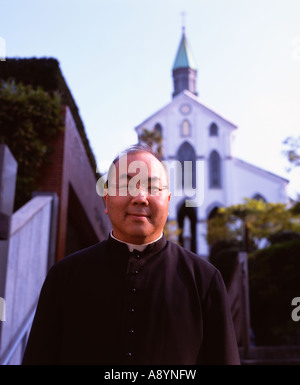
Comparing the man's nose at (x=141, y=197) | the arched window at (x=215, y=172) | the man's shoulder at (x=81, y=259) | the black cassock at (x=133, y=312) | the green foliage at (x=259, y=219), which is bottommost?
the black cassock at (x=133, y=312)

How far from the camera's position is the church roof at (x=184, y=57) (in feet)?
176

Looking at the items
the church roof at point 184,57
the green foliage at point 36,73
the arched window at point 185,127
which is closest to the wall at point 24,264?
the green foliage at point 36,73

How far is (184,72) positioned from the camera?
53781mm

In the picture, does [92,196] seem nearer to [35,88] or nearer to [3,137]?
→ [35,88]

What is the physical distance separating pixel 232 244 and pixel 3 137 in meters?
15.2

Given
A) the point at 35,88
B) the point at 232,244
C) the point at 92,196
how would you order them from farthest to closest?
the point at 232,244, the point at 92,196, the point at 35,88

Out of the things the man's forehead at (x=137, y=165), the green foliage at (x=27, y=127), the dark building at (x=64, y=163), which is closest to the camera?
the man's forehead at (x=137, y=165)

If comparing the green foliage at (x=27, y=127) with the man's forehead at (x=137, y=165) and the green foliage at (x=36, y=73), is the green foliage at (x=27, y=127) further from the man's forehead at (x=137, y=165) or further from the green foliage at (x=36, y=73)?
the man's forehead at (x=137, y=165)

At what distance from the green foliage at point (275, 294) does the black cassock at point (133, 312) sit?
32.5ft

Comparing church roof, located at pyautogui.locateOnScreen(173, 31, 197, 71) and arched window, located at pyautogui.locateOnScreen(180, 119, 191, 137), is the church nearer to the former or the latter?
arched window, located at pyautogui.locateOnScreen(180, 119, 191, 137)

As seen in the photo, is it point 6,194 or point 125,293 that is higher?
point 6,194

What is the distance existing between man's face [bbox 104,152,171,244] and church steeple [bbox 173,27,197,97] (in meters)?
53.3
